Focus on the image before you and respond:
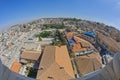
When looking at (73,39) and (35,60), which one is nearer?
(35,60)

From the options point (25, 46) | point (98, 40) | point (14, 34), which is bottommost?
point (14, 34)

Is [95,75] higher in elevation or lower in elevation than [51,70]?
higher

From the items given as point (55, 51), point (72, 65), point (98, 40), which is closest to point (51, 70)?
point (72, 65)

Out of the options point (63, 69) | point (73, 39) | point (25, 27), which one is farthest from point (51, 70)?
point (25, 27)

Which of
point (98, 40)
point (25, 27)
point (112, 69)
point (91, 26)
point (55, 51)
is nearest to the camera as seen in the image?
point (112, 69)

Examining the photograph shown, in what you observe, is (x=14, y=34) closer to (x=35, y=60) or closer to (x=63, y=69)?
(x=35, y=60)

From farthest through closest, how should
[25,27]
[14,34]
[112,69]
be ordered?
[25,27] < [14,34] < [112,69]

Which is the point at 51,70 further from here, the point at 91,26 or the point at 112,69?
the point at 91,26
